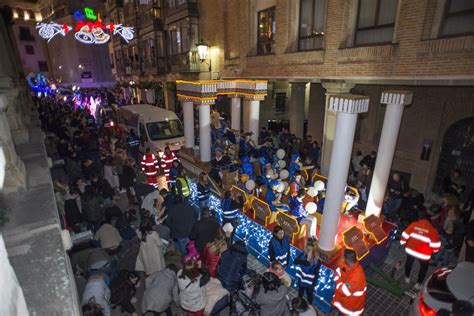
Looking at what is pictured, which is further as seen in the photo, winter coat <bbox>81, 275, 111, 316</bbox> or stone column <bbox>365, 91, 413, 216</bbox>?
stone column <bbox>365, 91, 413, 216</bbox>

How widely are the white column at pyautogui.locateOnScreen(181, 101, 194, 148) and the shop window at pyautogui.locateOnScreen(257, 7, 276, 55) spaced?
4.21 m

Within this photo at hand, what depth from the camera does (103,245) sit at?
5711mm

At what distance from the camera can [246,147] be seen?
12.0 metres

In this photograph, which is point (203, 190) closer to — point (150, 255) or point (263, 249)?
point (263, 249)

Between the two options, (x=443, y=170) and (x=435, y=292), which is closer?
(x=435, y=292)

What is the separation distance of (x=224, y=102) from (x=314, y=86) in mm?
7624

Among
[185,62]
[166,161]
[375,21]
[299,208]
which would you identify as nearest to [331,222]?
[299,208]

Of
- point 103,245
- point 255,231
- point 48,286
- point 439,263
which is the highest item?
point 48,286

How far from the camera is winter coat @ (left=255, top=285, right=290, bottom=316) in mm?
4176

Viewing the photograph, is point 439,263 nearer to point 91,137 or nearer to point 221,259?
point 221,259

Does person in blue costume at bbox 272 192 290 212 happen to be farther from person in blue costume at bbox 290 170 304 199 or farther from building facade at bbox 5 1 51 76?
building facade at bbox 5 1 51 76

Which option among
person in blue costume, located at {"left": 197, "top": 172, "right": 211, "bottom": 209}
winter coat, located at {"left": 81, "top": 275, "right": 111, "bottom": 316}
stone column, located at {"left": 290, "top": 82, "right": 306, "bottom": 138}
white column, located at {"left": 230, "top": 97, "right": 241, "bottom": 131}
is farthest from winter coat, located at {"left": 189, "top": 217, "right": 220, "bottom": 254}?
stone column, located at {"left": 290, "top": 82, "right": 306, "bottom": 138}

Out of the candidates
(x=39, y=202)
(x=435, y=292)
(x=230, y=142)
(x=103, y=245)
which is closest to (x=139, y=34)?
(x=230, y=142)

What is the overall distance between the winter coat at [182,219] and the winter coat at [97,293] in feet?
7.48
